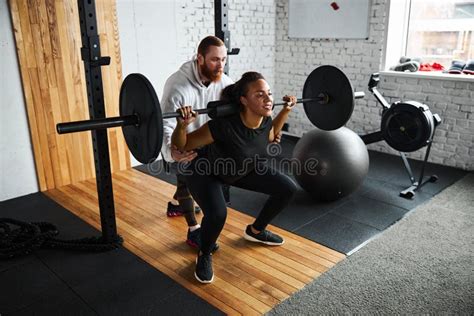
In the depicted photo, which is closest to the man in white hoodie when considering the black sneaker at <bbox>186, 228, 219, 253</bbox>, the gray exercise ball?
the black sneaker at <bbox>186, 228, 219, 253</bbox>

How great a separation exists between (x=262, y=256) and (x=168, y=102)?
0.93m

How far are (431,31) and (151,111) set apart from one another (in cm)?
315

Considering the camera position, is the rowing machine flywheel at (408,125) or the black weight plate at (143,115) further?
the rowing machine flywheel at (408,125)

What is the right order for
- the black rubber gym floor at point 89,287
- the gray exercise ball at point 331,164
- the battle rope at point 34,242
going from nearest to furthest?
the black rubber gym floor at point 89,287 → the battle rope at point 34,242 → the gray exercise ball at point 331,164

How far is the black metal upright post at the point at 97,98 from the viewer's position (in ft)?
6.61

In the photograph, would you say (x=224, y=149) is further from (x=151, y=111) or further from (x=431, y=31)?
(x=431, y=31)

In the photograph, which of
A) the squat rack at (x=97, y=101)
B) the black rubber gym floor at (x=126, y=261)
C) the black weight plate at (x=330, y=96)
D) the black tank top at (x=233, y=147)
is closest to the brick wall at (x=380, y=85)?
the black rubber gym floor at (x=126, y=261)

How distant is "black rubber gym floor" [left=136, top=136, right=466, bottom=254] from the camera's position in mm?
2441

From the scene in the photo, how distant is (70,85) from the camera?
124 inches

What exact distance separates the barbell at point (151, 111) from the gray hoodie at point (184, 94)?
23 cm

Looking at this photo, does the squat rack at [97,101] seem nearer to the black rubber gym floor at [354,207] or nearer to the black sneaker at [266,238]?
the black sneaker at [266,238]

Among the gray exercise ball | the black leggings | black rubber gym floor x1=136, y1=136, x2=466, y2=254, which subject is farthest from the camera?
the gray exercise ball

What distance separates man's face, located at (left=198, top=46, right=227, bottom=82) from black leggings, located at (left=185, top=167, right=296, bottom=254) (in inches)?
19.9

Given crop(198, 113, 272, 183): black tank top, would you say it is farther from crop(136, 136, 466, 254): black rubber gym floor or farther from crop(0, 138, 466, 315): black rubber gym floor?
crop(136, 136, 466, 254): black rubber gym floor
